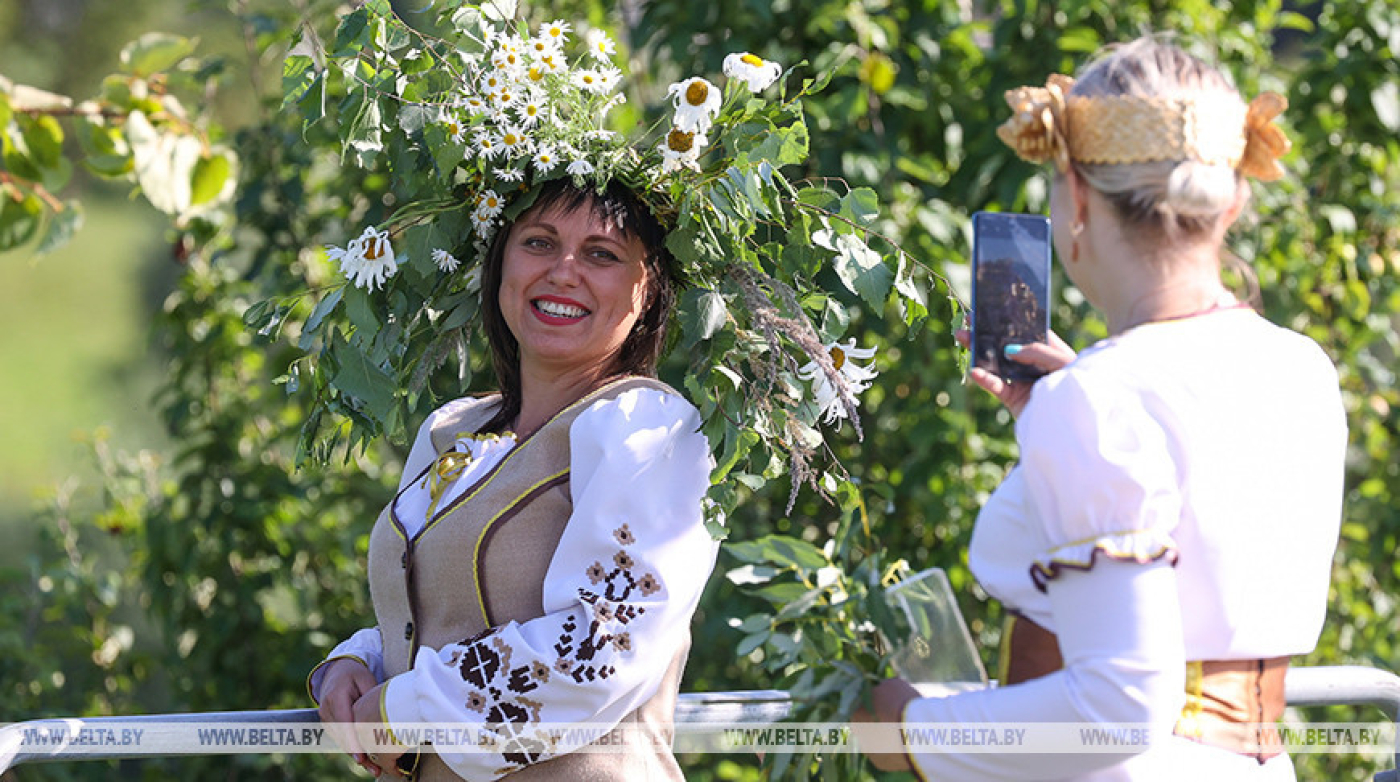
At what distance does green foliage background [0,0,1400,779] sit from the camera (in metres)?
3.25

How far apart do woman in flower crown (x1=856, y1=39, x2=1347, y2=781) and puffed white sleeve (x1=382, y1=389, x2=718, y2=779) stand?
0.41m

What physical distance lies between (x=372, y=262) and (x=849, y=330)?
149 cm

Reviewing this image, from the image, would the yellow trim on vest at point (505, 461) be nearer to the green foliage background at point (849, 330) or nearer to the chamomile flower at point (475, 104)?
the chamomile flower at point (475, 104)

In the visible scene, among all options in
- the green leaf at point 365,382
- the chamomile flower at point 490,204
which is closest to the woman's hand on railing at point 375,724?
the green leaf at point 365,382

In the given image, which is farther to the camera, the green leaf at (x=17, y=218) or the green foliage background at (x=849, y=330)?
the green foliage background at (x=849, y=330)

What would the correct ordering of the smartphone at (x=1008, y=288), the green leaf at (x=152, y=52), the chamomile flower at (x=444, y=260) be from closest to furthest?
1. the smartphone at (x=1008, y=288)
2. the chamomile flower at (x=444, y=260)
3. the green leaf at (x=152, y=52)

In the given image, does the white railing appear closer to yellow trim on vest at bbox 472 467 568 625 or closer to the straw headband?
yellow trim on vest at bbox 472 467 568 625

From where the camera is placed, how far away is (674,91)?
→ 182 cm

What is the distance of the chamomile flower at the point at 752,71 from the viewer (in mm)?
1850

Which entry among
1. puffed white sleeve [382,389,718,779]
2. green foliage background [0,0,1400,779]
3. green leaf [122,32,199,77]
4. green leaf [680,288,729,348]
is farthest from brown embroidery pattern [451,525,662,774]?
green leaf [122,32,199,77]

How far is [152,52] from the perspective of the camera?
324 centimetres

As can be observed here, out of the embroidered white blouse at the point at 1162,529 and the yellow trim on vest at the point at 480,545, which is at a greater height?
the embroidered white blouse at the point at 1162,529

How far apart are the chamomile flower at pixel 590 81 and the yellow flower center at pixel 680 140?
151mm

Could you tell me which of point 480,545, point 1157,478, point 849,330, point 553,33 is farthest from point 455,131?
point 849,330
